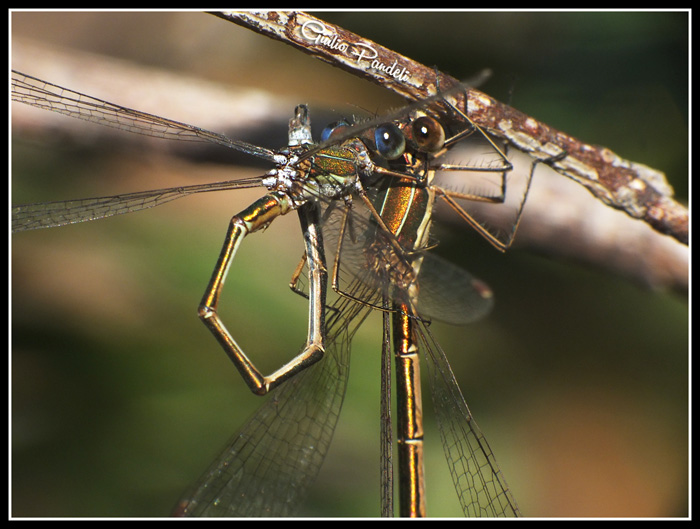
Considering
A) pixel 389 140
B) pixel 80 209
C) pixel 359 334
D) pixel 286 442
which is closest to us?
pixel 389 140

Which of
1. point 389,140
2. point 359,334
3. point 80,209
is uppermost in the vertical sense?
point 389,140

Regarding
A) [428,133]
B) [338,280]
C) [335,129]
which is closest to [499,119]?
[428,133]

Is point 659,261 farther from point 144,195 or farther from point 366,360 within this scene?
point 144,195

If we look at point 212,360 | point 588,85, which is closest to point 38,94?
point 212,360

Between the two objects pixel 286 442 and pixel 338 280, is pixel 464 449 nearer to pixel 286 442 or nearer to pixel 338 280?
pixel 286 442

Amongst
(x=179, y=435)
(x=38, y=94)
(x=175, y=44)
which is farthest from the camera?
(x=175, y=44)

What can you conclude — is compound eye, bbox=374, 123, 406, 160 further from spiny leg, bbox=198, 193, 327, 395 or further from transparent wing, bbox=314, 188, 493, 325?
spiny leg, bbox=198, 193, 327, 395

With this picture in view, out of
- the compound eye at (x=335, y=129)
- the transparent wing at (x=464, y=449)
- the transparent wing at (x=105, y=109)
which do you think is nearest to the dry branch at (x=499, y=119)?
the compound eye at (x=335, y=129)
